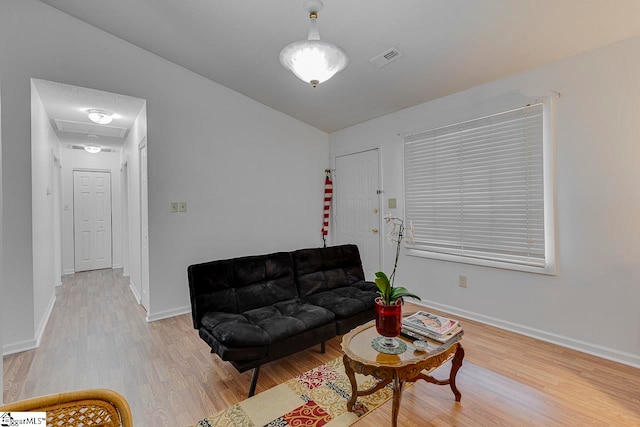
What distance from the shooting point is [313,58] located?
198 centimetres

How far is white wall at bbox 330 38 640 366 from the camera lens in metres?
2.26

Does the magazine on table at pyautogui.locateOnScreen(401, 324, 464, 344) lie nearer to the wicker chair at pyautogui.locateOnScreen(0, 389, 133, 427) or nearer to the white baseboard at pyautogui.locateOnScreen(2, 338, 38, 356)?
the wicker chair at pyautogui.locateOnScreen(0, 389, 133, 427)

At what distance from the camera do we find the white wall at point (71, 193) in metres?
5.60

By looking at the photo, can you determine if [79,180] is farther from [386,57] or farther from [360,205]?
[386,57]

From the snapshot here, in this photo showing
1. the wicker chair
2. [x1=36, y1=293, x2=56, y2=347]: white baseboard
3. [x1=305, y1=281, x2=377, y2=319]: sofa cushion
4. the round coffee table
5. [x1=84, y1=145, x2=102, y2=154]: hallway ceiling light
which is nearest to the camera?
the wicker chair

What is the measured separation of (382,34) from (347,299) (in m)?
2.32

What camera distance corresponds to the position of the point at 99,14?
2.73 metres

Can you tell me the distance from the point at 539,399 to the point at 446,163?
2.29m

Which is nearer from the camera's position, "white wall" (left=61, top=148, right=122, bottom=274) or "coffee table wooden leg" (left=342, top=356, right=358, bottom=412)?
"coffee table wooden leg" (left=342, top=356, right=358, bottom=412)

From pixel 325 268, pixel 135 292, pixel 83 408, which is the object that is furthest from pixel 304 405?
pixel 135 292

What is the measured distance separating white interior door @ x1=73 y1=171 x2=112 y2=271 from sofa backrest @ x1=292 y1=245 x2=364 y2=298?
5097 mm

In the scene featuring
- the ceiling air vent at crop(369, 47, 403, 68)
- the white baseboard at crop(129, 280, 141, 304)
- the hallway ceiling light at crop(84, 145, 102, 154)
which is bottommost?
the white baseboard at crop(129, 280, 141, 304)

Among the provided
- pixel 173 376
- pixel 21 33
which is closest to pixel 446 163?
pixel 173 376

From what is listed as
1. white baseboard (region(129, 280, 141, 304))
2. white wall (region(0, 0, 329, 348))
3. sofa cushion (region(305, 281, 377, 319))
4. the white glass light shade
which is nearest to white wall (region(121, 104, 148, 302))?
white baseboard (region(129, 280, 141, 304))
